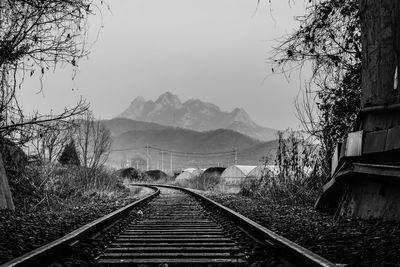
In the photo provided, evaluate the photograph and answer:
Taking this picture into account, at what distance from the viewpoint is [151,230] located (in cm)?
664

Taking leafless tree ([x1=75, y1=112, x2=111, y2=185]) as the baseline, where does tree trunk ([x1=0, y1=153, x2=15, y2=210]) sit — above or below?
below

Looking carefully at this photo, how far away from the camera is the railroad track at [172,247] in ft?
13.5

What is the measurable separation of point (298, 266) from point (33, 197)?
30.4ft

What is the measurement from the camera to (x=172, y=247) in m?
4.97

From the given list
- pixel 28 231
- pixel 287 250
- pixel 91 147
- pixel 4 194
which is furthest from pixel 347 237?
pixel 91 147

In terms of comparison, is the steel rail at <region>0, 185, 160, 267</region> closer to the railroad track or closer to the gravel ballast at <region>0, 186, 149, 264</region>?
the railroad track

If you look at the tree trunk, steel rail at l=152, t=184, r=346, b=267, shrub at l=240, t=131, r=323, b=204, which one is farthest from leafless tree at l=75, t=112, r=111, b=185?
Answer: steel rail at l=152, t=184, r=346, b=267

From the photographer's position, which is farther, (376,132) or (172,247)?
(376,132)

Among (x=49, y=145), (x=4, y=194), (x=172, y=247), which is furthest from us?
(x=49, y=145)

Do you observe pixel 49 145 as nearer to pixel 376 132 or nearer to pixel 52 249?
pixel 376 132

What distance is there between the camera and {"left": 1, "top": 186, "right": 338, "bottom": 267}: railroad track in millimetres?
4122

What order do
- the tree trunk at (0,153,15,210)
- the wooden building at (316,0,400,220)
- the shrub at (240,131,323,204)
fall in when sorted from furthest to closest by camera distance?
the shrub at (240,131,323,204) < the tree trunk at (0,153,15,210) < the wooden building at (316,0,400,220)

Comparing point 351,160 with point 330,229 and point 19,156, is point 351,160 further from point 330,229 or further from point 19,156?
point 19,156

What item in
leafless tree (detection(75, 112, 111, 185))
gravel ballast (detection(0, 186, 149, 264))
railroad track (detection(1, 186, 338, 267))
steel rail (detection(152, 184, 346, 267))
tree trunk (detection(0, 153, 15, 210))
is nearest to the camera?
steel rail (detection(152, 184, 346, 267))
